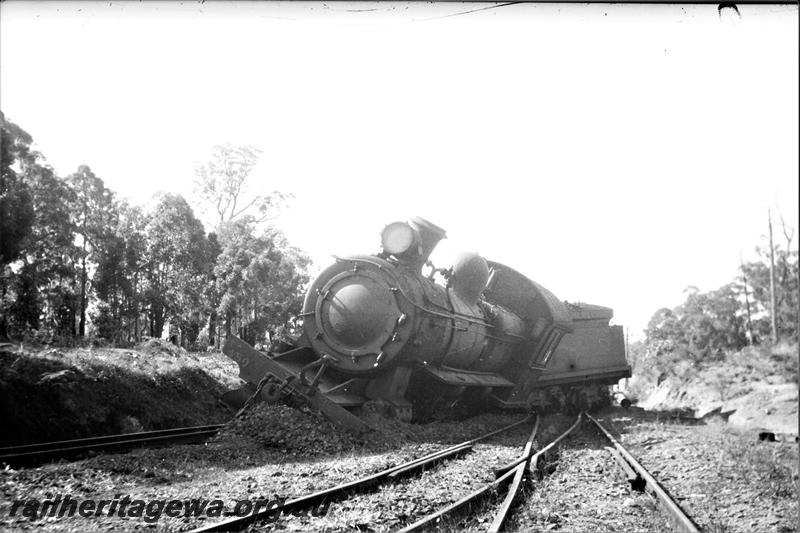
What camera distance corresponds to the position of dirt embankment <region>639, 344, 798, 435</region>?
41.4ft

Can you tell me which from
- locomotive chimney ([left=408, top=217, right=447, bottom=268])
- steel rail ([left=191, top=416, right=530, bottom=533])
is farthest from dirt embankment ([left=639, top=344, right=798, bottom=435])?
locomotive chimney ([left=408, top=217, right=447, bottom=268])

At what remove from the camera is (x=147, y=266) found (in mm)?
22953

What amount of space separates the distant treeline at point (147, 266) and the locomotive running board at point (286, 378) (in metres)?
8.94

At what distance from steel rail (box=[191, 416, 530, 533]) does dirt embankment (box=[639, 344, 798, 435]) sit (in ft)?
14.2

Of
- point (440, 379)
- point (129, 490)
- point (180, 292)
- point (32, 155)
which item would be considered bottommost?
point (180, 292)

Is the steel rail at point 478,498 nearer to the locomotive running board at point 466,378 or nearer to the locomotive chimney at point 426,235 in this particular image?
the locomotive running board at point 466,378

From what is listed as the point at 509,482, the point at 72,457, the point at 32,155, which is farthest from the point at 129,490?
the point at 32,155

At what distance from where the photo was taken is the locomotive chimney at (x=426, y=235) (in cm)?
1131

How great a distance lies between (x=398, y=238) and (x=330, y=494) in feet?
19.8

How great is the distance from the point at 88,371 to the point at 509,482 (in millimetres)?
9776

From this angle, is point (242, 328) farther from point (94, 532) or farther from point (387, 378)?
point (94, 532)

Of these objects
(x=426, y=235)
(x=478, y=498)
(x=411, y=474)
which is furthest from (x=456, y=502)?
(x=426, y=235)

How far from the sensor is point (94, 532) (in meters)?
4.64

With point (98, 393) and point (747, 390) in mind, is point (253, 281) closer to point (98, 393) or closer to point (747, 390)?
point (98, 393)
